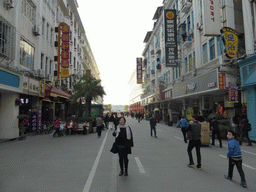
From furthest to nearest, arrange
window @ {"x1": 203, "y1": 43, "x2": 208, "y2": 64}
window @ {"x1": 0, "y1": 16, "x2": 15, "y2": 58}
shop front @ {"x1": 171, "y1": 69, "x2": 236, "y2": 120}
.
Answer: window @ {"x1": 203, "y1": 43, "x2": 208, "y2": 64} → shop front @ {"x1": 171, "y1": 69, "x2": 236, "y2": 120} → window @ {"x1": 0, "y1": 16, "x2": 15, "y2": 58}

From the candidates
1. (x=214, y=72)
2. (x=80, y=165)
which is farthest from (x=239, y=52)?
(x=80, y=165)

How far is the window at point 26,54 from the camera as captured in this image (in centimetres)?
1648

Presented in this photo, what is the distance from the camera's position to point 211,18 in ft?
53.0

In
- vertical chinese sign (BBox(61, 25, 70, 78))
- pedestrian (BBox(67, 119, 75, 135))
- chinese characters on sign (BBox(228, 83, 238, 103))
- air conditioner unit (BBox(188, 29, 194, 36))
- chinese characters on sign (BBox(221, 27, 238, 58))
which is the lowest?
pedestrian (BBox(67, 119, 75, 135))

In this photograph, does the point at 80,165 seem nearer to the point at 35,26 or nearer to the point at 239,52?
the point at 239,52

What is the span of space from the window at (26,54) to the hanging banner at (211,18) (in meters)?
13.6

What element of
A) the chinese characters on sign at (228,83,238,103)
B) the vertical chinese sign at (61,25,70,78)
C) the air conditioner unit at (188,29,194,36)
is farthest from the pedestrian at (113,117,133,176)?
the air conditioner unit at (188,29,194,36)

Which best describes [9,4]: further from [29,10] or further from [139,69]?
[139,69]

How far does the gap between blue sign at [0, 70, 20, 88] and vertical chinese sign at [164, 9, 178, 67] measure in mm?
16959

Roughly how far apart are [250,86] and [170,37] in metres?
13.8

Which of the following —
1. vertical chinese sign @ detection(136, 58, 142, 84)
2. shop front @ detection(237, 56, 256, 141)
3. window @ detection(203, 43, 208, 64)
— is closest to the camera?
shop front @ detection(237, 56, 256, 141)

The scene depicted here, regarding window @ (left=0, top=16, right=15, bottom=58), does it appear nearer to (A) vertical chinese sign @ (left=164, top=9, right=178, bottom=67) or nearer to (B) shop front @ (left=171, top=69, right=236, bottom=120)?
(B) shop front @ (left=171, top=69, right=236, bottom=120)

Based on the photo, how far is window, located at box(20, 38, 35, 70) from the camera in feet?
54.1

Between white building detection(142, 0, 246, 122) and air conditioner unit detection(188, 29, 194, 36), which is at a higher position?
air conditioner unit detection(188, 29, 194, 36)
